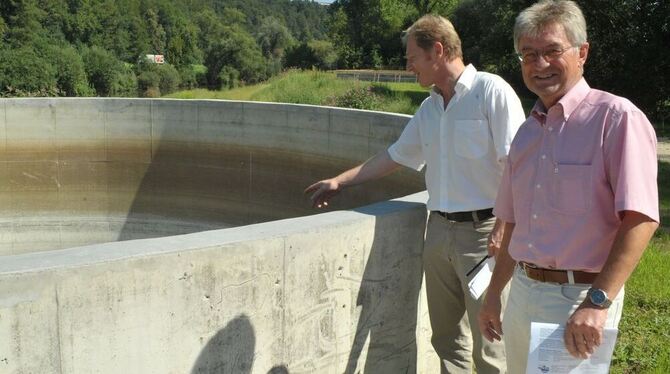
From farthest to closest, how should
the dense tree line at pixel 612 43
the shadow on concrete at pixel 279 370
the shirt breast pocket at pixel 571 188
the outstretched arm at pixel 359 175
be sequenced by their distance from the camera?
the dense tree line at pixel 612 43
the outstretched arm at pixel 359 175
the shadow on concrete at pixel 279 370
the shirt breast pocket at pixel 571 188

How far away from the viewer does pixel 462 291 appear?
2955 mm

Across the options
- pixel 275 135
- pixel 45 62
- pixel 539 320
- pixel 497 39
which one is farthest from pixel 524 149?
pixel 45 62

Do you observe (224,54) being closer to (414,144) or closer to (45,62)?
(45,62)

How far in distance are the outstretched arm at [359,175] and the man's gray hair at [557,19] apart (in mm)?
1398

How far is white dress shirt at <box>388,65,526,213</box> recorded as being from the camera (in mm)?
2781

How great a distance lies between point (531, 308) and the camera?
6.76 feet

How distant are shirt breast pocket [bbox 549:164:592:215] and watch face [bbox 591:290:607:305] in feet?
0.76

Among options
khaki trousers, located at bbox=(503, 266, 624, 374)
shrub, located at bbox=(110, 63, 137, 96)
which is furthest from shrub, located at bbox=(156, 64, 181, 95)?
khaki trousers, located at bbox=(503, 266, 624, 374)

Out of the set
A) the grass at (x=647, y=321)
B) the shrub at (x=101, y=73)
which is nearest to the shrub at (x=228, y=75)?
the shrub at (x=101, y=73)

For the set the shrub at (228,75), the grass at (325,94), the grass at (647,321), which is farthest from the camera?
the shrub at (228,75)

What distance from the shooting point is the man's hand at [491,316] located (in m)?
2.35

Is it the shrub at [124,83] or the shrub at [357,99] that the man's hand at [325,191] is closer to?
the shrub at [357,99]

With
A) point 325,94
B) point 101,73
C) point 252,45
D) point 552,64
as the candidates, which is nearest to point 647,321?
point 552,64

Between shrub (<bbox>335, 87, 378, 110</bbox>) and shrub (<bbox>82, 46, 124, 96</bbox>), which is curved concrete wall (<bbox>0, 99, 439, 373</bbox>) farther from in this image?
shrub (<bbox>82, 46, 124, 96</bbox>)
